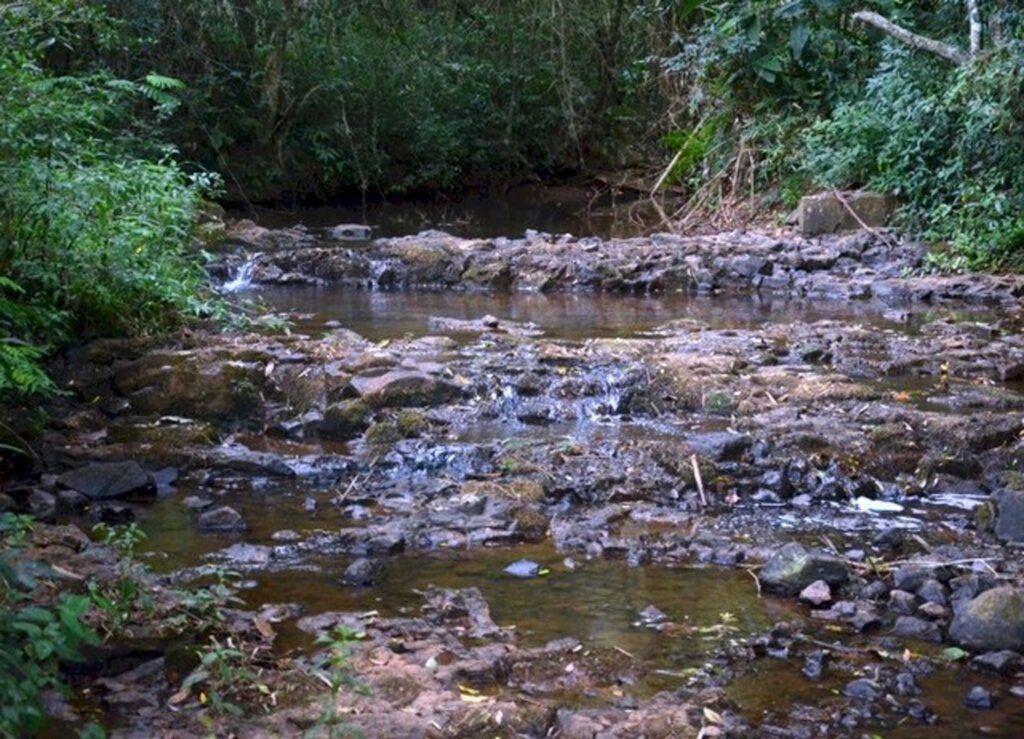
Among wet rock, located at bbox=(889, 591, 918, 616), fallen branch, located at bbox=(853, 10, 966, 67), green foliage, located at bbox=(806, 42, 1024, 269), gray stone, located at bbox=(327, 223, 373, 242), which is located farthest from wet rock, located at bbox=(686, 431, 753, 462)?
gray stone, located at bbox=(327, 223, 373, 242)

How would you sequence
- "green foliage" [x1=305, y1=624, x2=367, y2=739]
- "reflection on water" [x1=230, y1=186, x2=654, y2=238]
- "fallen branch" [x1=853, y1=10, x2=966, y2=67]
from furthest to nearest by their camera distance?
"reflection on water" [x1=230, y1=186, x2=654, y2=238], "fallen branch" [x1=853, y1=10, x2=966, y2=67], "green foliage" [x1=305, y1=624, x2=367, y2=739]

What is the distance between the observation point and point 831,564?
200 inches

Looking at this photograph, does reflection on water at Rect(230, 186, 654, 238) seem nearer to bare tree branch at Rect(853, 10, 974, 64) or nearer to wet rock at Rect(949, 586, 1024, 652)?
bare tree branch at Rect(853, 10, 974, 64)

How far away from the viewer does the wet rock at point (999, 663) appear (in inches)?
170

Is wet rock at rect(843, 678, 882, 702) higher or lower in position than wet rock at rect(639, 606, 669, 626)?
higher

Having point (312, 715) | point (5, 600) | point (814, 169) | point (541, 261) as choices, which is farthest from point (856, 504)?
point (814, 169)

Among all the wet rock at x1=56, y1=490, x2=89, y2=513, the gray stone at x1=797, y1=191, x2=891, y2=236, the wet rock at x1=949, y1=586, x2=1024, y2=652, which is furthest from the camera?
the gray stone at x1=797, y1=191, x2=891, y2=236

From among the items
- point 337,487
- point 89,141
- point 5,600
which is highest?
point 89,141

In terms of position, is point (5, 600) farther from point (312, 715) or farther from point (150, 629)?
point (312, 715)

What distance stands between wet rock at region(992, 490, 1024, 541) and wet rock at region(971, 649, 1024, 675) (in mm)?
1329

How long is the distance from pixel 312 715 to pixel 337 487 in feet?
9.24

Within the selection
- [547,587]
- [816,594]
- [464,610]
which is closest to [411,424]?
[547,587]

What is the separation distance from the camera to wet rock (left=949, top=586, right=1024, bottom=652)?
446 centimetres

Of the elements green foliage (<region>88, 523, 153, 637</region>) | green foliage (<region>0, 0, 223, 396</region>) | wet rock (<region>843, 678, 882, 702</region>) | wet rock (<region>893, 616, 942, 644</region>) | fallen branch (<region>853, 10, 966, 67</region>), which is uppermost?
fallen branch (<region>853, 10, 966, 67</region>)
